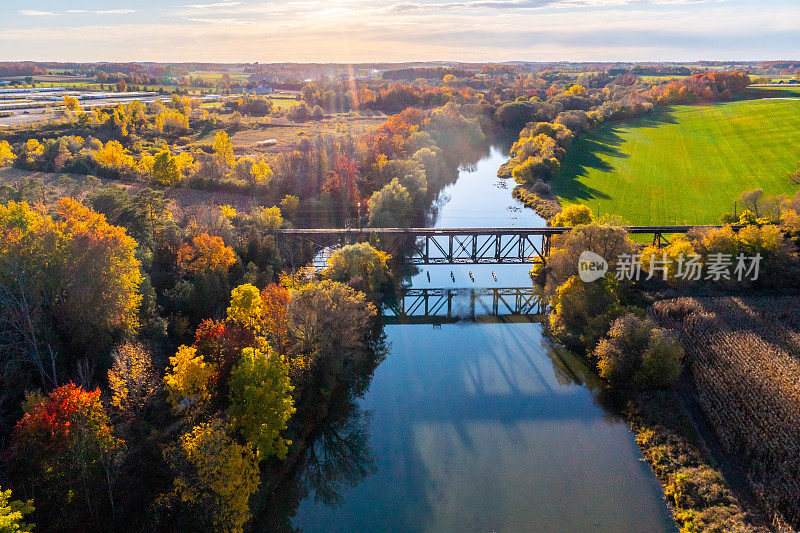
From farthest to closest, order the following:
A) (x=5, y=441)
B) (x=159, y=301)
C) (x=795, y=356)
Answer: (x=159, y=301)
(x=795, y=356)
(x=5, y=441)

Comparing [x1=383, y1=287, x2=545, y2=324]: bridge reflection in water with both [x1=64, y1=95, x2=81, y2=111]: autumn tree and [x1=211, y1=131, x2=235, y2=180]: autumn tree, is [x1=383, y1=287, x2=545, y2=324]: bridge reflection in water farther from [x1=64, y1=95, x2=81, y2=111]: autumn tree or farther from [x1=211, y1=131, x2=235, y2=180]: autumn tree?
[x1=64, y1=95, x2=81, y2=111]: autumn tree

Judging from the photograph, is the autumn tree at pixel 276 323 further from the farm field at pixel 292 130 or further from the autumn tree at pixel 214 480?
the farm field at pixel 292 130

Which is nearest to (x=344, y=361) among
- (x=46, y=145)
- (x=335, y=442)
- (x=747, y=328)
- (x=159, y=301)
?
(x=335, y=442)

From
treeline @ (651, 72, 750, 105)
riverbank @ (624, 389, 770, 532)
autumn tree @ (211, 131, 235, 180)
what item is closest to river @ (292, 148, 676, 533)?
riverbank @ (624, 389, 770, 532)

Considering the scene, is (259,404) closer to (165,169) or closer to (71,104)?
(165,169)

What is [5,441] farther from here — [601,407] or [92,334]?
[601,407]

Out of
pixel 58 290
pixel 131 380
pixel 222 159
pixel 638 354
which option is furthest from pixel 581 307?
pixel 222 159
